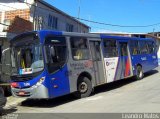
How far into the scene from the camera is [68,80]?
13.1 metres

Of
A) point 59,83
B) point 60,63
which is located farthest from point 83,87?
point 60,63

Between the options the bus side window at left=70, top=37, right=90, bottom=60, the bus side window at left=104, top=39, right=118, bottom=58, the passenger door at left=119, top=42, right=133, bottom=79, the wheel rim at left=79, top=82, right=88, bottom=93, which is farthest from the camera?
the passenger door at left=119, top=42, right=133, bottom=79

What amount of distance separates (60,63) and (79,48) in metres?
1.67

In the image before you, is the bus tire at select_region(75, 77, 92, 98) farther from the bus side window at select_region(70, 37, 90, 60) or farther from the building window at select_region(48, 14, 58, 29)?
the building window at select_region(48, 14, 58, 29)

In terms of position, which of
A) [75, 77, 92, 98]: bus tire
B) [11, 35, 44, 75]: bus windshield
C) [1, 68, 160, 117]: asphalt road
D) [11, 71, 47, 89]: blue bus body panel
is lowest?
[1, 68, 160, 117]: asphalt road

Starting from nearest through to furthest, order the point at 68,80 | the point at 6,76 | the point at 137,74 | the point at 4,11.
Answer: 1. the point at 68,80
2. the point at 6,76
3. the point at 137,74
4. the point at 4,11

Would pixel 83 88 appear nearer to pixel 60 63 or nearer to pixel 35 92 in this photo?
pixel 60 63

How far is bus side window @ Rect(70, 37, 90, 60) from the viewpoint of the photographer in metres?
13.8

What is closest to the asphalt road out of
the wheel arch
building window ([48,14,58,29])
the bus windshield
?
the wheel arch

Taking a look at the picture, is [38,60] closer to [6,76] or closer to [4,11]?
[6,76]

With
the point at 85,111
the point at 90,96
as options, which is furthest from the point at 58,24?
the point at 85,111

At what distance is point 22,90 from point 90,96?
326 centimetres

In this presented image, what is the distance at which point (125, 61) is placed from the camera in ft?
58.4

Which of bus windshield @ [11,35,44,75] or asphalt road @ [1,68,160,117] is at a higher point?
bus windshield @ [11,35,44,75]
